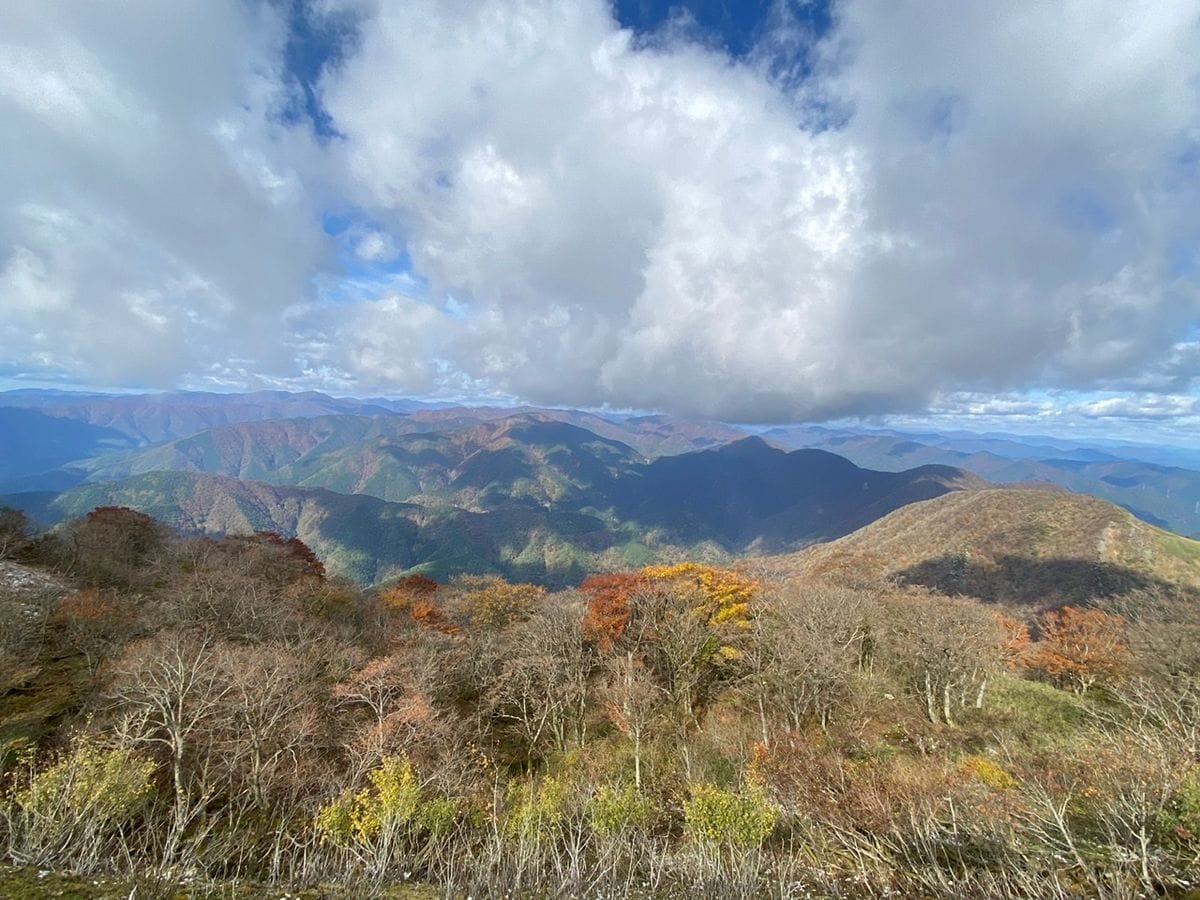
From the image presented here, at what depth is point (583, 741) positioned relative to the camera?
40062 millimetres

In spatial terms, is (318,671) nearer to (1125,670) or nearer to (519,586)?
(519,586)

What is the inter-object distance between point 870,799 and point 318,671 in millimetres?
37746

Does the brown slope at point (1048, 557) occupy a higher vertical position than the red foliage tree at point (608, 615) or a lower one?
lower

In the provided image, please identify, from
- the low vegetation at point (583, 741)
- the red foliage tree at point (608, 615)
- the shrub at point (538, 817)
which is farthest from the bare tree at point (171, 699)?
the red foliage tree at point (608, 615)

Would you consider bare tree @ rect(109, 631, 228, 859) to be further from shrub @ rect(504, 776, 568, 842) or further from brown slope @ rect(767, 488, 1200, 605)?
brown slope @ rect(767, 488, 1200, 605)

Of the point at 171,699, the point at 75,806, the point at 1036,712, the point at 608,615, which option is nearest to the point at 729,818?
the point at 75,806

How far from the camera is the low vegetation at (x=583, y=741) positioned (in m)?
16.0

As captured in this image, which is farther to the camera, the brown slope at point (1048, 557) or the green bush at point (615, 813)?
the brown slope at point (1048, 557)

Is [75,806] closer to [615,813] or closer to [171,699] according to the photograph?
[171,699]

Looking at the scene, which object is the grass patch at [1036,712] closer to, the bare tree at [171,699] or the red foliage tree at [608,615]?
the red foliage tree at [608,615]

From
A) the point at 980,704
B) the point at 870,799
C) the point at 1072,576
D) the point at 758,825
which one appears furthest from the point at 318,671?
the point at 1072,576

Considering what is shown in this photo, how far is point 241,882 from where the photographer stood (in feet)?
48.2

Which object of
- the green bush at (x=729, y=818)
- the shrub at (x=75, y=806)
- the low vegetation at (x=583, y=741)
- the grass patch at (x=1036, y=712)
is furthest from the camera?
the grass patch at (x=1036, y=712)

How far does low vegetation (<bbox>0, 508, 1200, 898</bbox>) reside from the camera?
631 inches
